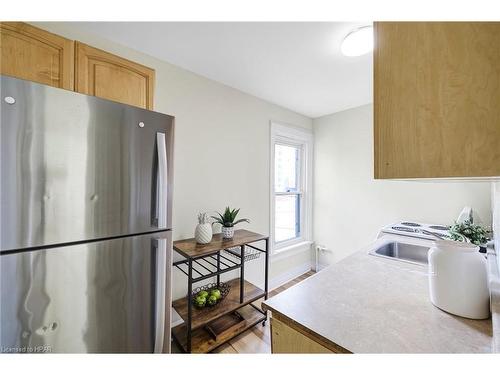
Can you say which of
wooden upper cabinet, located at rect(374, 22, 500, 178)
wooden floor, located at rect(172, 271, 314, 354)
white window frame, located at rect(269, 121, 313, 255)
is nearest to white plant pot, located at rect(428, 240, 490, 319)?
wooden upper cabinet, located at rect(374, 22, 500, 178)

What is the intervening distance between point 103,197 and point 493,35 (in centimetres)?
136

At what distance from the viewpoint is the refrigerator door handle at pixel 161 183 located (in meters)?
1.10

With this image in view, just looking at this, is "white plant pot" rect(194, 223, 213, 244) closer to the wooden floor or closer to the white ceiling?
the wooden floor

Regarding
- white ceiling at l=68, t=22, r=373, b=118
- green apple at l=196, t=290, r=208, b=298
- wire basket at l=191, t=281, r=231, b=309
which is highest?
white ceiling at l=68, t=22, r=373, b=118

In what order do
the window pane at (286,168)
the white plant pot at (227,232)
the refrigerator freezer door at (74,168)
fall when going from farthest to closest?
the window pane at (286,168) < the white plant pot at (227,232) < the refrigerator freezer door at (74,168)

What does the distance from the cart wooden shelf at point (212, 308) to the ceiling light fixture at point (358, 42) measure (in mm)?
1634

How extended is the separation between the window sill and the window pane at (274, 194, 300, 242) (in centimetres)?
13

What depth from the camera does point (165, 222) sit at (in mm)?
1129

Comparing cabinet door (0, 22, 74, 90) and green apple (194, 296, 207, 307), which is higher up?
cabinet door (0, 22, 74, 90)

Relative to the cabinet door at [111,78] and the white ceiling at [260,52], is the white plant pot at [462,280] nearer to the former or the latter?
the white ceiling at [260,52]

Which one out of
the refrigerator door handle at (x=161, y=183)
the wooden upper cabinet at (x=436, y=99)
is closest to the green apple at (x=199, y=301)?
the refrigerator door handle at (x=161, y=183)

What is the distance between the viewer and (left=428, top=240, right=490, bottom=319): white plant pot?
0.69 metres

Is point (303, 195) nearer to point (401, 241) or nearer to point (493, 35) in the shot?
point (401, 241)
